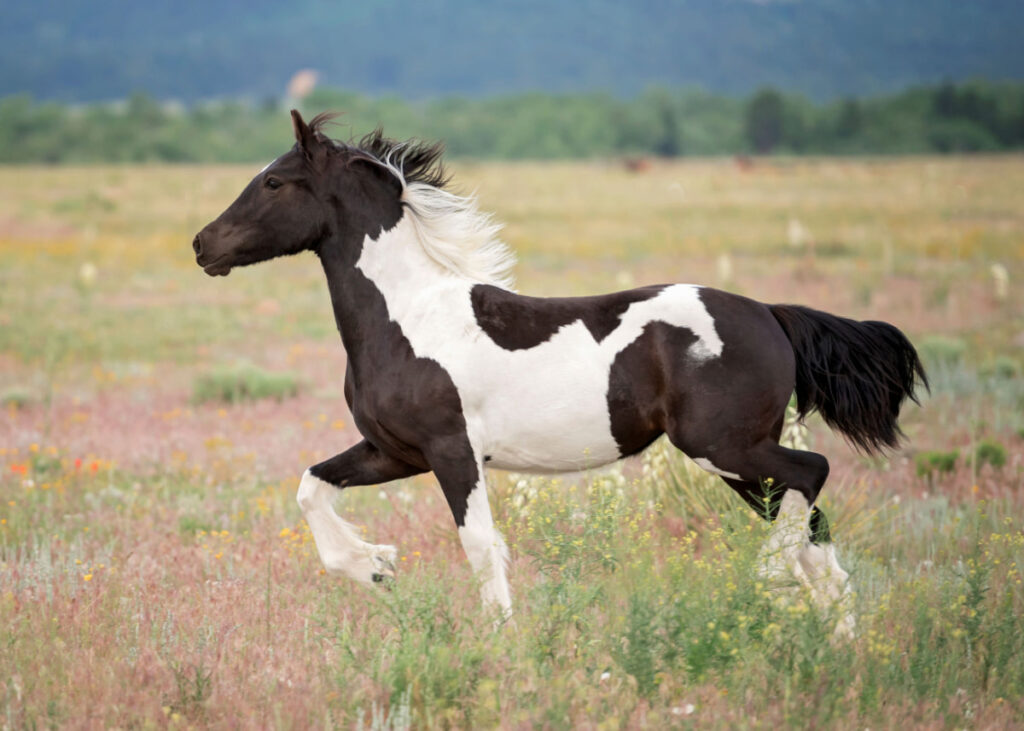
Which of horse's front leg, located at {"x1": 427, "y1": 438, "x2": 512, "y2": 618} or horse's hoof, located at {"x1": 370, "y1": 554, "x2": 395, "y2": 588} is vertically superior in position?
horse's front leg, located at {"x1": 427, "y1": 438, "x2": 512, "y2": 618}

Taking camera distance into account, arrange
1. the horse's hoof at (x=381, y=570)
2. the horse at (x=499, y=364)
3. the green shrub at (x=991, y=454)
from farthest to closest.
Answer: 1. the green shrub at (x=991, y=454)
2. the horse's hoof at (x=381, y=570)
3. the horse at (x=499, y=364)

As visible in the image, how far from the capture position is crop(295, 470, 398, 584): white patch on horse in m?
5.68

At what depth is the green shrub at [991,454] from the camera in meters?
9.28

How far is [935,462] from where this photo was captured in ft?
30.8

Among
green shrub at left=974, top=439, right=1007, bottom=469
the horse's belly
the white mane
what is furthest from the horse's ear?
green shrub at left=974, top=439, right=1007, bottom=469

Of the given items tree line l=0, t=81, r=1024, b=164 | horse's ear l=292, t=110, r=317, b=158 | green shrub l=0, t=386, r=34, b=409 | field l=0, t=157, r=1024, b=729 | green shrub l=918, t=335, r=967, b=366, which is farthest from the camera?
tree line l=0, t=81, r=1024, b=164

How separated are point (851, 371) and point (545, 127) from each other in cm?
12377

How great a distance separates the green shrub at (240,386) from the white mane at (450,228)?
770cm

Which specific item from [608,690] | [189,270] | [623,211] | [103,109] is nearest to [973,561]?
[608,690]

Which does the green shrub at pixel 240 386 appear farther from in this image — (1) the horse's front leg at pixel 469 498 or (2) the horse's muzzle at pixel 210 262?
(1) the horse's front leg at pixel 469 498

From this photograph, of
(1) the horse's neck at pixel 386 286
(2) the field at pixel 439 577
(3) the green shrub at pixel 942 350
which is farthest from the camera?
(3) the green shrub at pixel 942 350

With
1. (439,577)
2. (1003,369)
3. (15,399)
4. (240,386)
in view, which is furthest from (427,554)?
(1003,369)

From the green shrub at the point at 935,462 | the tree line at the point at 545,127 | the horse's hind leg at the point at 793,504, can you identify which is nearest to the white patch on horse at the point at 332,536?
the horse's hind leg at the point at 793,504

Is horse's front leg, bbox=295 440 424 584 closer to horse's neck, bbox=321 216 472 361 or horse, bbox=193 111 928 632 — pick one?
horse, bbox=193 111 928 632
